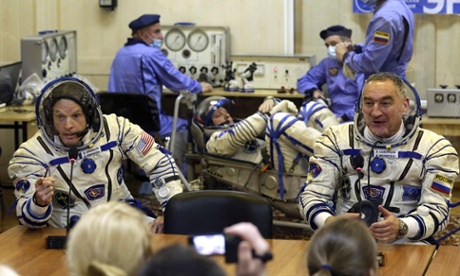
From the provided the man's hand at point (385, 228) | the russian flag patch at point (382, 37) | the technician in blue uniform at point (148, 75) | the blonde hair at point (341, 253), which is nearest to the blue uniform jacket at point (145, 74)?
the technician in blue uniform at point (148, 75)

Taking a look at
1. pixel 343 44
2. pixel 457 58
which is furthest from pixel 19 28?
pixel 457 58

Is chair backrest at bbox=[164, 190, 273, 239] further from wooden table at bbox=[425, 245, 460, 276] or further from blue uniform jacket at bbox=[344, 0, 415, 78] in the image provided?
blue uniform jacket at bbox=[344, 0, 415, 78]

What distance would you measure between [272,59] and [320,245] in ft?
19.8

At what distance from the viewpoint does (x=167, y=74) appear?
25.0 ft

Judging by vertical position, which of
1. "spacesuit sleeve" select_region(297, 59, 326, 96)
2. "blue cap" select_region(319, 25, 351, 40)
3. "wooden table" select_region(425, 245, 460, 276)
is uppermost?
"blue cap" select_region(319, 25, 351, 40)

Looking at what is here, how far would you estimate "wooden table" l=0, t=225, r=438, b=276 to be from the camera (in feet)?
11.9

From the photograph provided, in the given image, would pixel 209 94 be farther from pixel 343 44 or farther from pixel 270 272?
pixel 270 272

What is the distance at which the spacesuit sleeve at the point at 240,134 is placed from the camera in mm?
6250

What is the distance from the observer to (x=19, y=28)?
29.0ft

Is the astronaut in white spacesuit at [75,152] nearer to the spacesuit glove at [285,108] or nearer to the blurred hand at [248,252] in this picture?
the spacesuit glove at [285,108]

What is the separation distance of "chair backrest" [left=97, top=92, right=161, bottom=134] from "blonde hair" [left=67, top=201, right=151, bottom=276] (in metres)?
4.82

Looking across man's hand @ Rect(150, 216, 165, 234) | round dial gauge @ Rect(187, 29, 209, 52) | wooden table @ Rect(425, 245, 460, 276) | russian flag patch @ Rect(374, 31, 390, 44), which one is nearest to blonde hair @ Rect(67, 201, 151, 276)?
wooden table @ Rect(425, 245, 460, 276)

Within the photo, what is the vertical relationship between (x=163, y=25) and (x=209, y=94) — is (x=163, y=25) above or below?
above

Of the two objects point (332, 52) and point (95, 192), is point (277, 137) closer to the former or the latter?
point (332, 52)
